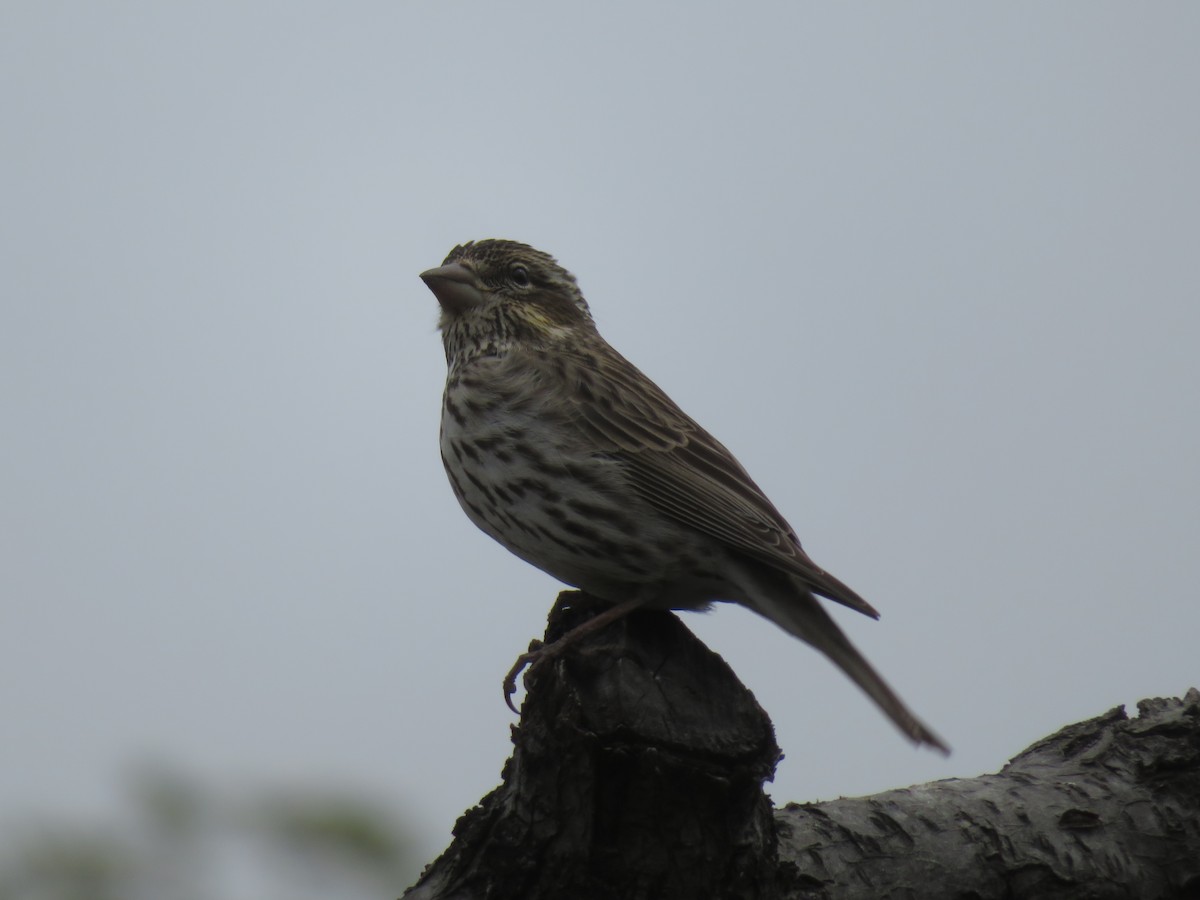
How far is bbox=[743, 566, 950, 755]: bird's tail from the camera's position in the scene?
4957 millimetres

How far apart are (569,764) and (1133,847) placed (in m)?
2.14

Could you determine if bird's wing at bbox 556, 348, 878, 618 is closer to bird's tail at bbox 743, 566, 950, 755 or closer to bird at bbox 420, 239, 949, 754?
bird at bbox 420, 239, 949, 754

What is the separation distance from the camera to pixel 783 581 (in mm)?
5359

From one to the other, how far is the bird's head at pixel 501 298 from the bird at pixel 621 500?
1.08 feet

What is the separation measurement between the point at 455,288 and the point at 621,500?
1810 mm

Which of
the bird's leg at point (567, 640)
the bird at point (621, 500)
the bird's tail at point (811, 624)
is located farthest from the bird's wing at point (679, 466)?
the bird's leg at point (567, 640)

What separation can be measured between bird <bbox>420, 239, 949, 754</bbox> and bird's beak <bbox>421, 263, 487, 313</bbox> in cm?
50

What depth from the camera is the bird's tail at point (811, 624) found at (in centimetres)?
496

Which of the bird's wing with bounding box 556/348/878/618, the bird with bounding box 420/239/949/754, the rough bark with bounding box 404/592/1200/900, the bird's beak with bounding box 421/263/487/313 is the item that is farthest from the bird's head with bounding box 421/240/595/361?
the rough bark with bounding box 404/592/1200/900

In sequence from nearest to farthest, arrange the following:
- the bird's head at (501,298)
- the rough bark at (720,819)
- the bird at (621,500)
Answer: the rough bark at (720,819) < the bird at (621,500) < the bird's head at (501,298)

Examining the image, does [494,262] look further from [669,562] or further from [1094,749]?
[1094,749]

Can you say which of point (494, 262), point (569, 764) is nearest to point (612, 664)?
point (569, 764)

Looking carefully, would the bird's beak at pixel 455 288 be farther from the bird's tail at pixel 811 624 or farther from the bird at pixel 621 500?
the bird's tail at pixel 811 624

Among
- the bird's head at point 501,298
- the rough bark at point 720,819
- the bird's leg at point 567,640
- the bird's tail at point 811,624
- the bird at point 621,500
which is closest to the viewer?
the rough bark at point 720,819
